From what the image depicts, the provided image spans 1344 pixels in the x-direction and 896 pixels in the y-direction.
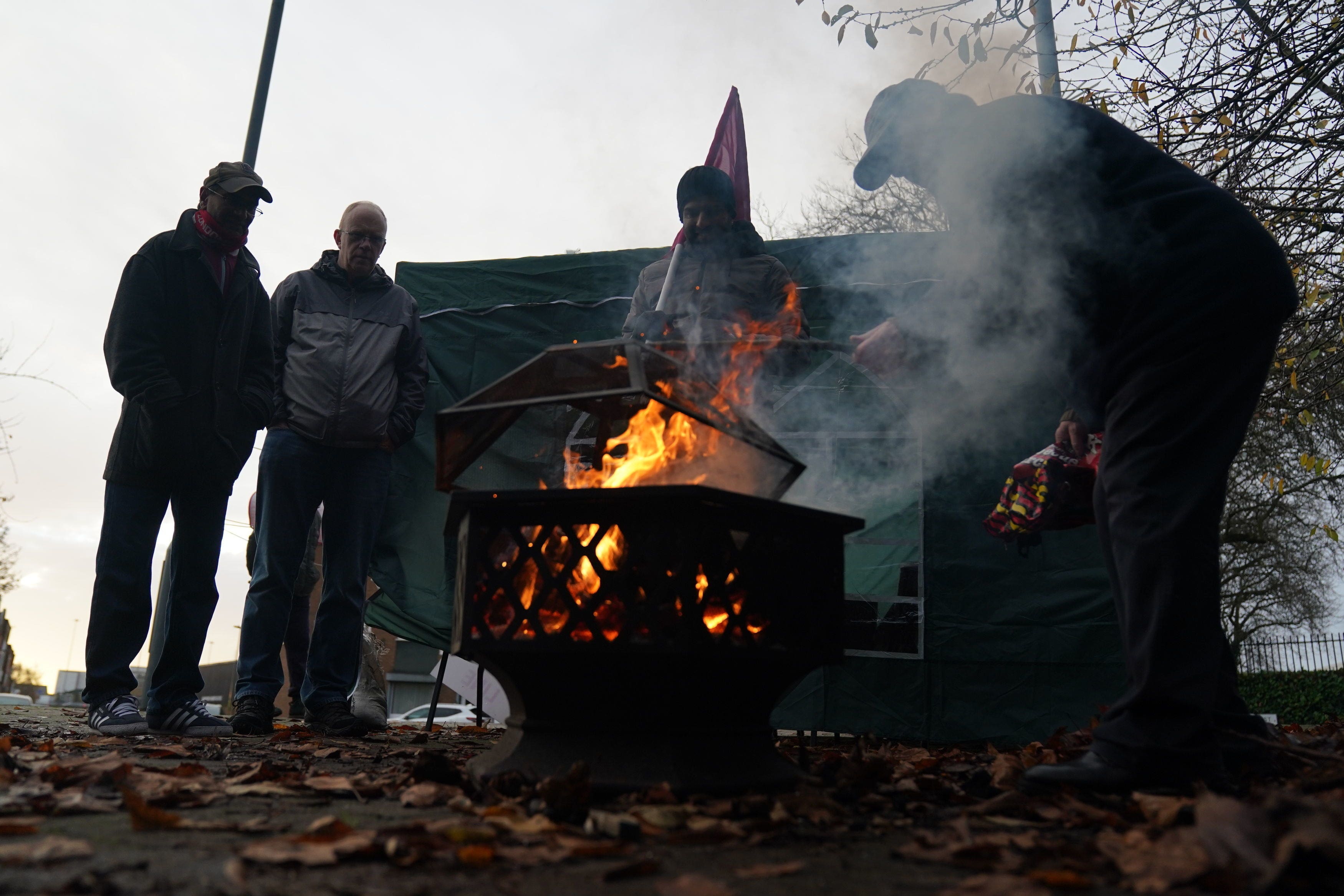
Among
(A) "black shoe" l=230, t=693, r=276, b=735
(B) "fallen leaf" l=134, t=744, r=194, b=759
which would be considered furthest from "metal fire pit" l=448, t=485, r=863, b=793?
(A) "black shoe" l=230, t=693, r=276, b=735

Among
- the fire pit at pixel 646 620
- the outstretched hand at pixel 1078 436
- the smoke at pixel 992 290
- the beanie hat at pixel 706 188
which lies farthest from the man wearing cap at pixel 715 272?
the fire pit at pixel 646 620

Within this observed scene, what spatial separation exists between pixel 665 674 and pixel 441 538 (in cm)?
416

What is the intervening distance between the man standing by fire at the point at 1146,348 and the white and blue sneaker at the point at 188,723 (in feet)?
11.1

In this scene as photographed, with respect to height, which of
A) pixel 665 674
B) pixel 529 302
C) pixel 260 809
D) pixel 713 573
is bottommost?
pixel 260 809

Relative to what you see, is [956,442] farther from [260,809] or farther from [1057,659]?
[260,809]

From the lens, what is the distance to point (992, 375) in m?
5.00

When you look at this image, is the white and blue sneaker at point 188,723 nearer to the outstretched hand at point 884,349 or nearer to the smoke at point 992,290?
the smoke at point 992,290

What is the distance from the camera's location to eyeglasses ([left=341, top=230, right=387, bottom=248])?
4992 millimetres

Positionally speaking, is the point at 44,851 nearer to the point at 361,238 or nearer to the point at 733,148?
the point at 361,238

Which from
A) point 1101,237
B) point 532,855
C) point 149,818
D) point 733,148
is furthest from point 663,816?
point 733,148

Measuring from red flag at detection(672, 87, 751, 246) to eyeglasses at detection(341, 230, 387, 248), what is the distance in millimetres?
2924

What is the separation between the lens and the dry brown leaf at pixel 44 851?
5.04 ft

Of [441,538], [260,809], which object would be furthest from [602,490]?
[441,538]

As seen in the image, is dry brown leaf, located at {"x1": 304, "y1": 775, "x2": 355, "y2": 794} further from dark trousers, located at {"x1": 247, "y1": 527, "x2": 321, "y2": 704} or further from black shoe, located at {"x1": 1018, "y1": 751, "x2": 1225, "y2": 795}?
dark trousers, located at {"x1": 247, "y1": 527, "x2": 321, "y2": 704}
